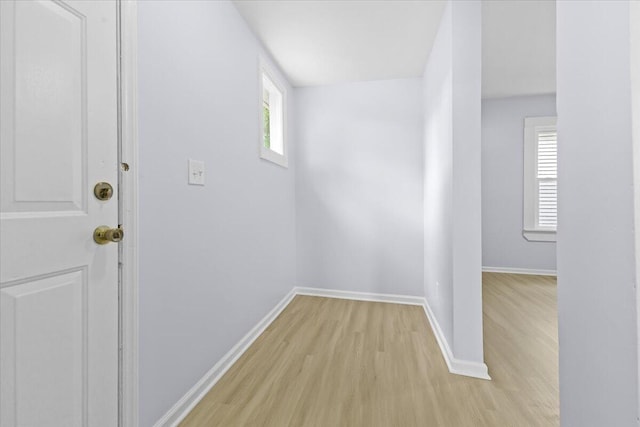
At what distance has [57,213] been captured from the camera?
0.79m

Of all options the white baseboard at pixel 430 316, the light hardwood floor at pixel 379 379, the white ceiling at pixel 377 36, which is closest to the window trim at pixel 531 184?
the white ceiling at pixel 377 36

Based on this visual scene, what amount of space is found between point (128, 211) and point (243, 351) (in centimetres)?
133

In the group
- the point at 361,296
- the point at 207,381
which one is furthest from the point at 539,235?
the point at 207,381

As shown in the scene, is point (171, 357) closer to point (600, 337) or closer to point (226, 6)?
point (600, 337)

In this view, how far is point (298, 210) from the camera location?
321 cm

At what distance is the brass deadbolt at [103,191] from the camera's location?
90 cm

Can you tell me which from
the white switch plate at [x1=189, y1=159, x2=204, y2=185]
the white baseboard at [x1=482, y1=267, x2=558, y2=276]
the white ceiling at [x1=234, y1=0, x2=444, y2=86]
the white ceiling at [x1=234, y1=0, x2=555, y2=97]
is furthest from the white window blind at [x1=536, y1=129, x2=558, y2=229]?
the white switch plate at [x1=189, y1=159, x2=204, y2=185]

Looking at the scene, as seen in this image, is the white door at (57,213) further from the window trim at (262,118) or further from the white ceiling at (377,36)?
the white ceiling at (377,36)

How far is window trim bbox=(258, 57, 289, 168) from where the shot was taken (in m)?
2.21

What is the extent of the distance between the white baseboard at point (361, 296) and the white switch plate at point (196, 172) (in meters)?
2.08

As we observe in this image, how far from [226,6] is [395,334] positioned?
272 centimetres

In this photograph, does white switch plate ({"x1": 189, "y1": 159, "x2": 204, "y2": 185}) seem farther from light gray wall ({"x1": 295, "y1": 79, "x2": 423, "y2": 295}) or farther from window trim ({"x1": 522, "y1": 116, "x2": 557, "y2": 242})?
window trim ({"x1": 522, "y1": 116, "x2": 557, "y2": 242})

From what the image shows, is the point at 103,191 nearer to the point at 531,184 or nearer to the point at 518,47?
the point at 518,47

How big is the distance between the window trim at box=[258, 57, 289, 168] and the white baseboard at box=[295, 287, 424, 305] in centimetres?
150
